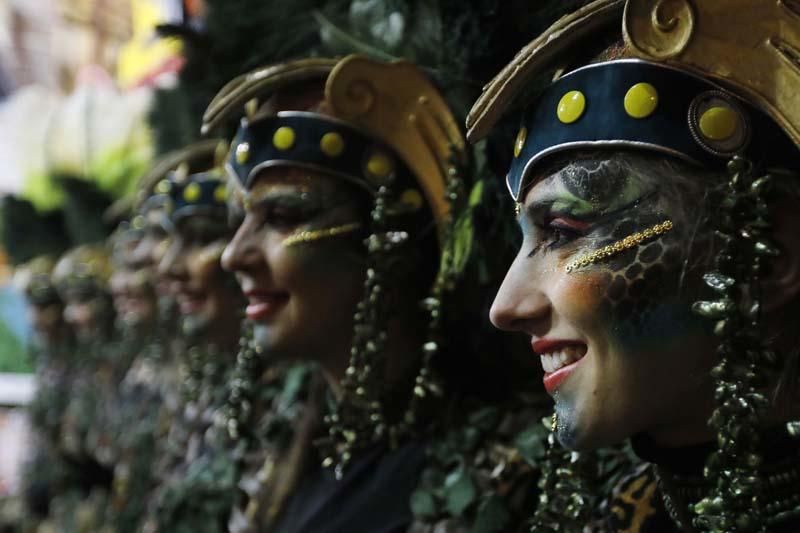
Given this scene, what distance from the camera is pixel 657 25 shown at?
1032 millimetres

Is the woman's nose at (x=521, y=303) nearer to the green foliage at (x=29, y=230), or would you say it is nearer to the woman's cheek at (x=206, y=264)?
the woman's cheek at (x=206, y=264)

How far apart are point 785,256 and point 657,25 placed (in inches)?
10.4

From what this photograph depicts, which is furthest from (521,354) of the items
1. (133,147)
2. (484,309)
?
(133,147)

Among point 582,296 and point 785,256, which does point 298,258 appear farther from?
point 785,256

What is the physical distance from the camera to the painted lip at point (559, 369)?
3.53 ft

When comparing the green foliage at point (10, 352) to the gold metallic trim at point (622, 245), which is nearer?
the gold metallic trim at point (622, 245)

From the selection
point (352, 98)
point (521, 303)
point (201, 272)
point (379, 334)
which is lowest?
point (201, 272)

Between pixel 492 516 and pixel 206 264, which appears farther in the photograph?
pixel 206 264

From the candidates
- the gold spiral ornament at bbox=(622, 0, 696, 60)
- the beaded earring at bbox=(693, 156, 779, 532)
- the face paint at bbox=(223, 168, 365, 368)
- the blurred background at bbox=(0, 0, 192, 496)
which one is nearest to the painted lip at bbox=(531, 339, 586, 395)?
the beaded earring at bbox=(693, 156, 779, 532)

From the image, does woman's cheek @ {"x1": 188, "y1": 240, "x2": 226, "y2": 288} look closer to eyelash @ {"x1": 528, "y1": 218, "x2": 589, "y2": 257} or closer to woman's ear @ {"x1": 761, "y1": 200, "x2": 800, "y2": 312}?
eyelash @ {"x1": 528, "y1": 218, "x2": 589, "y2": 257}

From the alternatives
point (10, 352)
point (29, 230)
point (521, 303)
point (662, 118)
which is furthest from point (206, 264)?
point (10, 352)

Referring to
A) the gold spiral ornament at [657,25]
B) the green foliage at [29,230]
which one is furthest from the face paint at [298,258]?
the green foliage at [29,230]

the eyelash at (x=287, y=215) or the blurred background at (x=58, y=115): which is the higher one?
the eyelash at (x=287, y=215)

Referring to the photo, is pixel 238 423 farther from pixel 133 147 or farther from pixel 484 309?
pixel 133 147
